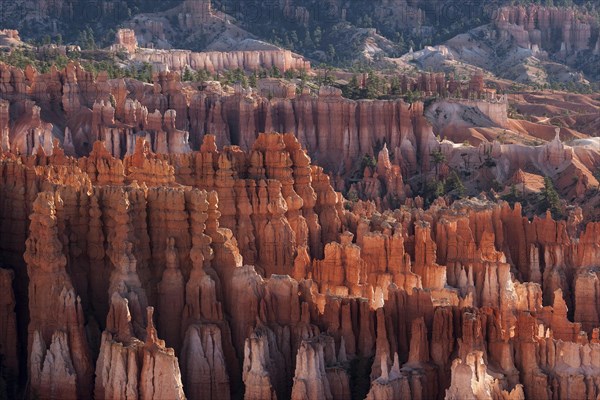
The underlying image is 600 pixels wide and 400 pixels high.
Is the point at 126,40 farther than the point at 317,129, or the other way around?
the point at 126,40

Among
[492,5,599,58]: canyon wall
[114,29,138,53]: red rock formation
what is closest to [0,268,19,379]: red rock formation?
[114,29,138,53]: red rock formation

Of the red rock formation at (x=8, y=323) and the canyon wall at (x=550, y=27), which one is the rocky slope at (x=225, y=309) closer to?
the red rock formation at (x=8, y=323)

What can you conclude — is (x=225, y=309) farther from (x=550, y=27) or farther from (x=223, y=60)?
(x=550, y=27)

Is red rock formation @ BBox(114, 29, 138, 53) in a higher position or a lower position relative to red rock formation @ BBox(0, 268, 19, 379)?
higher

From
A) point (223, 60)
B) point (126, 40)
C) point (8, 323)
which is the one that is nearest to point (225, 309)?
point (8, 323)

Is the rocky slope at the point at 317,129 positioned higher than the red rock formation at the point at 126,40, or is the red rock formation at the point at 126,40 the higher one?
the red rock formation at the point at 126,40

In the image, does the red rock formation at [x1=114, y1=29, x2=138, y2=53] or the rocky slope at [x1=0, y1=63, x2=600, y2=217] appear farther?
the red rock formation at [x1=114, y1=29, x2=138, y2=53]

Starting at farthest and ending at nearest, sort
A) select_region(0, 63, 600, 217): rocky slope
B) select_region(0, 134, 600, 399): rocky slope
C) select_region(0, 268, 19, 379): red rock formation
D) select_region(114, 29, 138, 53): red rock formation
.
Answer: select_region(114, 29, 138, 53): red rock formation → select_region(0, 63, 600, 217): rocky slope → select_region(0, 268, 19, 379): red rock formation → select_region(0, 134, 600, 399): rocky slope

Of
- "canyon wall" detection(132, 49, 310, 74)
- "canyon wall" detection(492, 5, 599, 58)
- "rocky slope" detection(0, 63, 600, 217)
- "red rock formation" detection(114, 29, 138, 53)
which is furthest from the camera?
"canyon wall" detection(492, 5, 599, 58)

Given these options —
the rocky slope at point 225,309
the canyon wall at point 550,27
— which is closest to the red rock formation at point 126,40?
the canyon wall at point 550,27

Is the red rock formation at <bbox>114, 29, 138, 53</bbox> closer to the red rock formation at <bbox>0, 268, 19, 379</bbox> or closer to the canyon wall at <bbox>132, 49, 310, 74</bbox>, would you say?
the canyon wall at <bbox>132, 49, 310, 74</bbox>

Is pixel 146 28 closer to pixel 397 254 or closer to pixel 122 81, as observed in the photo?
pixel 122 81
